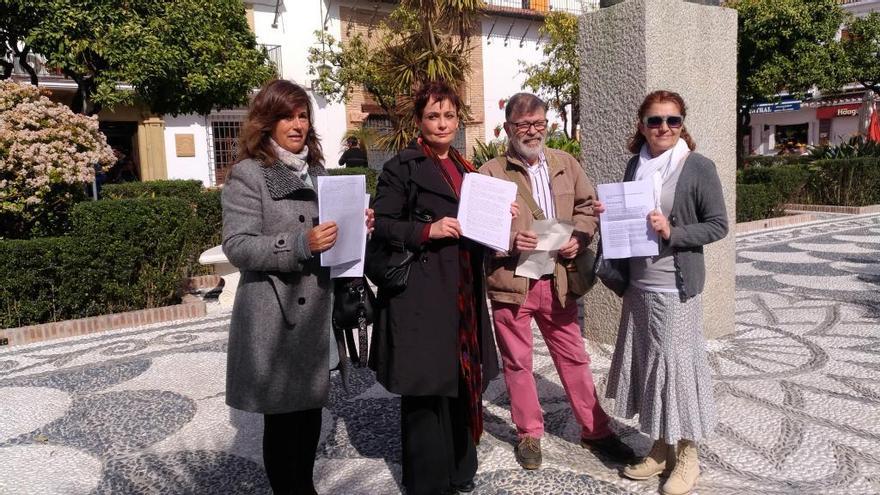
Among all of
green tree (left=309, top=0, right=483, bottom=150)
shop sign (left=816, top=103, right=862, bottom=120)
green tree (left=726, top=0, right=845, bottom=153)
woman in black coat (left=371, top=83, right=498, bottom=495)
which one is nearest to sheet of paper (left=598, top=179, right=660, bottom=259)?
woman in black coat (left=371, top=83, right=498, bottom=495)

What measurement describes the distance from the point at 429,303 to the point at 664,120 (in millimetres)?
1166

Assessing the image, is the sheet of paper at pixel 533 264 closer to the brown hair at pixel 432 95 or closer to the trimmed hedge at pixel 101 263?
the brown hair at pixel 432 95

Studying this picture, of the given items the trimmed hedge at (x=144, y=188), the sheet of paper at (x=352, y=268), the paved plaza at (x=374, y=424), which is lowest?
Result: the paved plaza at (x=374, y=424)

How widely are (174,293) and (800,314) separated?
5.79m

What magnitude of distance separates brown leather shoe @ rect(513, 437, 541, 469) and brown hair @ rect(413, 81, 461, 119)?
1.52m

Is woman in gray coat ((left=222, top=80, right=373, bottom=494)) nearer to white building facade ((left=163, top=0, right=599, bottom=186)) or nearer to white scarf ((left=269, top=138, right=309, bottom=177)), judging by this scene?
white scarf ((left=269, top=138, right=309, bottom=177))

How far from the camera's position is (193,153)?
1872 cm

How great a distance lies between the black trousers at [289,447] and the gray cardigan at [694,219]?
1533 millimetres

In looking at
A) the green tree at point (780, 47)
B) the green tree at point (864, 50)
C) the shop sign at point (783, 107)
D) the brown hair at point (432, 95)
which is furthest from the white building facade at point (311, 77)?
the shop sign at point (783, 107)

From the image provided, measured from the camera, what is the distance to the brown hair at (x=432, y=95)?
2707mm

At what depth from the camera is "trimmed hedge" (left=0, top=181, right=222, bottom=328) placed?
6.02 meters

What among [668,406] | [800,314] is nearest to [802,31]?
[800,314]

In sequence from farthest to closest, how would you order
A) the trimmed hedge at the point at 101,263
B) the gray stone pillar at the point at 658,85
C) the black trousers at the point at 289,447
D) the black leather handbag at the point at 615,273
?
the trimmed hedge at the point at 101,263 < the gray stone pillar at the point at 658,85 < the black leather handbag at the point at 615,273 < the black trousers at the point at 289,447

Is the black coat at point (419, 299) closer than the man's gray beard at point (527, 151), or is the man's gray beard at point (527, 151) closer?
the black coat at point (419, 299)
